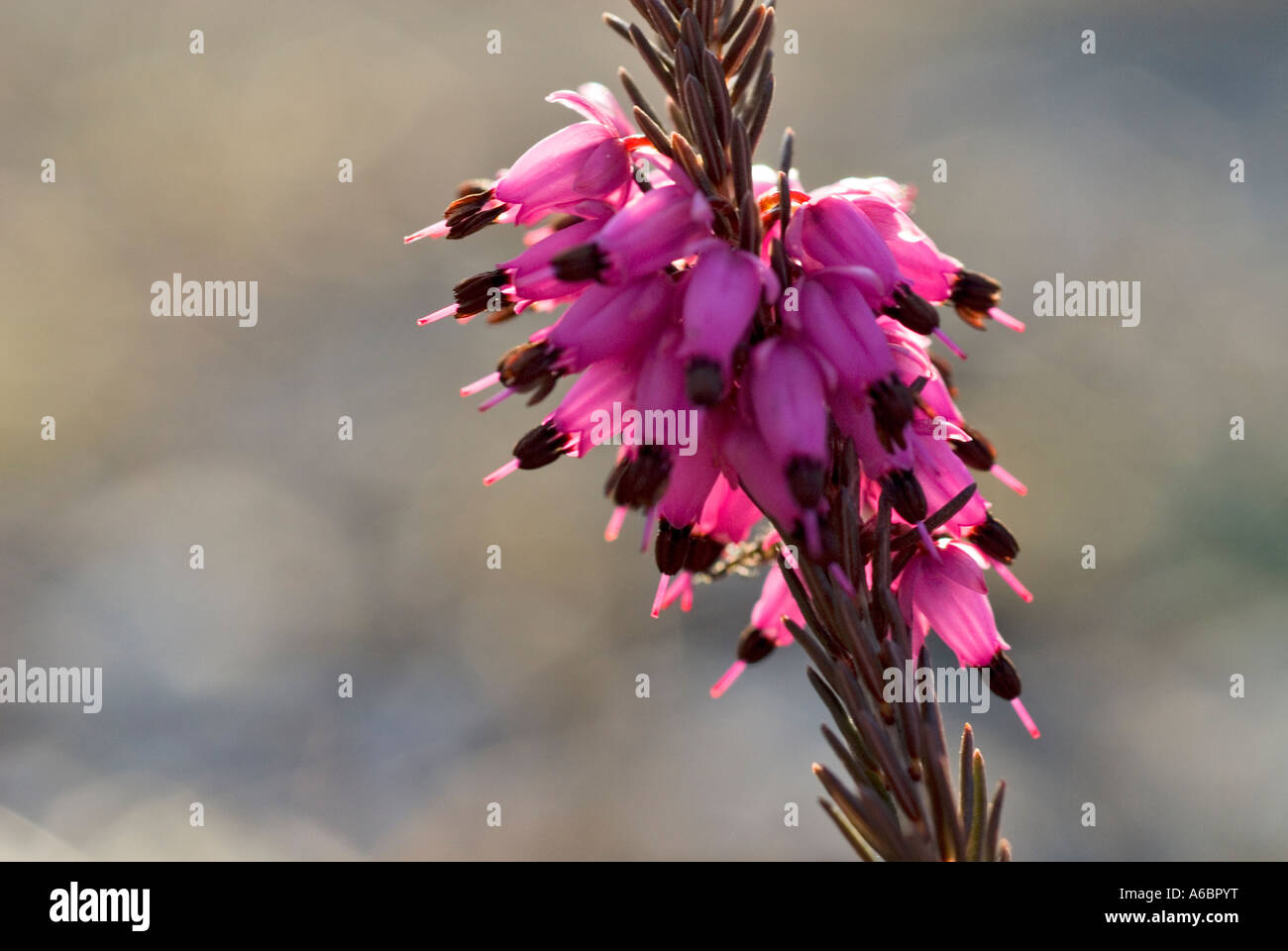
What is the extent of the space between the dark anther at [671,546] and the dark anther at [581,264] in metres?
0.17

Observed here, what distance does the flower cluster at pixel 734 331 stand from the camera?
1.93 feet

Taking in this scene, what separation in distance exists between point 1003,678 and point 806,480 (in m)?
0.26

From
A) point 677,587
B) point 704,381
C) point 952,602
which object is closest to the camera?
point 704,381

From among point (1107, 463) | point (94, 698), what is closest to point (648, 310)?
point (94, 698)

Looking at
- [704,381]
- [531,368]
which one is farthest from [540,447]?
[704,381]

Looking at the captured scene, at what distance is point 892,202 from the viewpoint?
27.8 inches

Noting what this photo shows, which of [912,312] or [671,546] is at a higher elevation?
[912,312]

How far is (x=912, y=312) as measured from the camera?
618mm

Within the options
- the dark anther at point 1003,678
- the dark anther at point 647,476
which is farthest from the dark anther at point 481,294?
the dark anther at point 1003,678

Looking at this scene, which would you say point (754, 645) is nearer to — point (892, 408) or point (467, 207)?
point (892, 408)

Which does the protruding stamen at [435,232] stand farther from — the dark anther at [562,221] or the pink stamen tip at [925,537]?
the pink stamen tip at [925,537]

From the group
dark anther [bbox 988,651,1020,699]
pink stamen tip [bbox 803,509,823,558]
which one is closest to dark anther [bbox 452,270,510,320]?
pink stamen tip [bbox 803,509,823,558]

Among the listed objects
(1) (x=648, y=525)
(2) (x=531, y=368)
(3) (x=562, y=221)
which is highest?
(3) (x=562, y=221)
